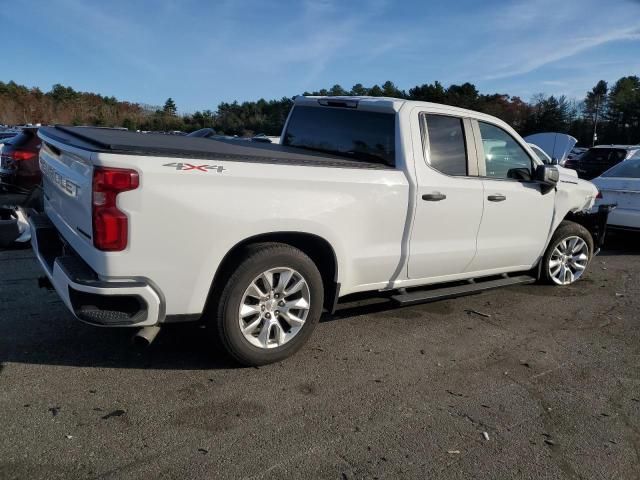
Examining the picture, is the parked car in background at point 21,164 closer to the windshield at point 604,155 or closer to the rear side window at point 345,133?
the rear side window at point 345,133

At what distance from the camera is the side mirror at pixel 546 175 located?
538cm

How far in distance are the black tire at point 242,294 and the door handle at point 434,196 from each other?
1.13 metres

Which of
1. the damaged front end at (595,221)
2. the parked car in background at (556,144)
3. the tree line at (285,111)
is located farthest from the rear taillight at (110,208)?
the tree line at (285,111)

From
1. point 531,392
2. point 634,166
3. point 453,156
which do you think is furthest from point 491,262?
point 634,166

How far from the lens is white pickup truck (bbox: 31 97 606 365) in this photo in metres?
3.27

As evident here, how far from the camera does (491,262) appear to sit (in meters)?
5.30

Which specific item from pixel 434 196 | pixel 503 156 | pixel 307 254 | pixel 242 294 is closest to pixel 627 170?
pixel 503 156

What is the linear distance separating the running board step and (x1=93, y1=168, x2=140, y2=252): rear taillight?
2.30 m

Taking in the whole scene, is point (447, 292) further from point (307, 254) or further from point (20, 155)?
point (20, 155)

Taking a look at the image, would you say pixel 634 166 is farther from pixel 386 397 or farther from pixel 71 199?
pixel 71 199

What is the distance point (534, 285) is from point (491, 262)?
1486 millimetres

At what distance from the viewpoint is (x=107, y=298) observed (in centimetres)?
331

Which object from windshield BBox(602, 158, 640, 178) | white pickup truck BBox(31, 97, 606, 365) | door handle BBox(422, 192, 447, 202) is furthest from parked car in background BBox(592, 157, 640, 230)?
door handle BBox(422, 192, 447, 202)

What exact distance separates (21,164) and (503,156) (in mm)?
9061
